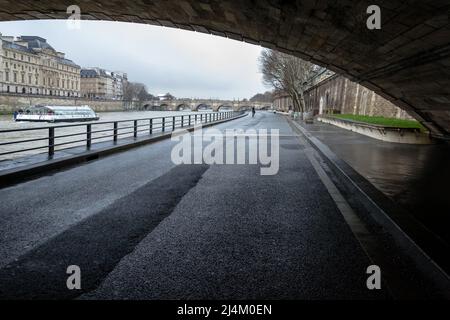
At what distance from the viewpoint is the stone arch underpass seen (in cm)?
699

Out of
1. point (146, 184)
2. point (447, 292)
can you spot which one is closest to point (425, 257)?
point (447, 292)

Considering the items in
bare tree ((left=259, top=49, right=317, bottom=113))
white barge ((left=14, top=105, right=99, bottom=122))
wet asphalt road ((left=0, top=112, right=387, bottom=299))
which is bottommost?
wet asphalt road ((left=0, top=112, right=387, bottom=299))

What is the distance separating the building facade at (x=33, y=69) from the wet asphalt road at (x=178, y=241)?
335 feet

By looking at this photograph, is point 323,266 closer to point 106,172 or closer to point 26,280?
point 26,280

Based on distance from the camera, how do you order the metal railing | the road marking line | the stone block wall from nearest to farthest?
the road marking line, the metal railing, the stone block wall

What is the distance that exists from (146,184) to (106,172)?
1.95 m

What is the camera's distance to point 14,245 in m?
4.13

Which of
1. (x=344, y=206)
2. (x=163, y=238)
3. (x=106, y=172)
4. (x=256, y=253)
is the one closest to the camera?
(x=256, y=253)

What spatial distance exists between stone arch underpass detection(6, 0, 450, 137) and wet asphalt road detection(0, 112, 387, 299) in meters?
3.74

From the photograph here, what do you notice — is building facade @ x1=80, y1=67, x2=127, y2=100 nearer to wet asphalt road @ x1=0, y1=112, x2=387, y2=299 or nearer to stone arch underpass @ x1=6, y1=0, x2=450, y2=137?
stone arch underpass @ x1=6, y1=0, x2=450, y2=137

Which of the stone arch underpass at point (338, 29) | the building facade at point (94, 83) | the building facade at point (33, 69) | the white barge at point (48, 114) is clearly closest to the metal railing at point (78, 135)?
the stone arch underpass at point (338, 29)

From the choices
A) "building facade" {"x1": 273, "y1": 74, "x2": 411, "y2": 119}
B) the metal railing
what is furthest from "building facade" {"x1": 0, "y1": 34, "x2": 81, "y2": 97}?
"building facade" {"x1": 273, "y1": 74, "x2": 411, "y2": 119}

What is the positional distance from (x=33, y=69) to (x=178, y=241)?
12610 cm

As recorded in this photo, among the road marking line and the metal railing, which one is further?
the metal railing
